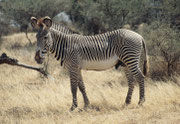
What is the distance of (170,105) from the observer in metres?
6.31

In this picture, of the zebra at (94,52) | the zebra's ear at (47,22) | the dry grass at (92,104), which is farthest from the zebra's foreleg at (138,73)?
the zebra's ear at (47,22)

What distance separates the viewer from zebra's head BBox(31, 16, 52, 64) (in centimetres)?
632

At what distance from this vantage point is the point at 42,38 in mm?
6402

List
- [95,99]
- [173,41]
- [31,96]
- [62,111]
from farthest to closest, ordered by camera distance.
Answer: [173,41]
[31,96]
[95,99]
[62,111]

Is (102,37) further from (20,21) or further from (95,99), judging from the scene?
(20,21)

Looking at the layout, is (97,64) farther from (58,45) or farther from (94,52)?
(58,45)

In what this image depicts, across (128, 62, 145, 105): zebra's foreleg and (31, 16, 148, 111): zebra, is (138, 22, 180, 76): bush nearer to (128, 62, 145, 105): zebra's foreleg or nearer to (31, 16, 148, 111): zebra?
(31, 16, 148, 111): zebra

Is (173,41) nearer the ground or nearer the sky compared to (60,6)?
nearer the ground

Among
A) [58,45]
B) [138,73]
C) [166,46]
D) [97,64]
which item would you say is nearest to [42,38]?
[58,45]

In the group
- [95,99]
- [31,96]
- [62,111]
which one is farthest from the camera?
[31,96]

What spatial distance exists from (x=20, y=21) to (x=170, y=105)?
22.6 metres

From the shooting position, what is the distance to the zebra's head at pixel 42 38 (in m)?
6.32

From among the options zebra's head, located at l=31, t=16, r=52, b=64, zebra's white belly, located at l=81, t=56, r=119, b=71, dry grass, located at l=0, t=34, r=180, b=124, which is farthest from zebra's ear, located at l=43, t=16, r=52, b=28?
dry grass, located at l=0, t=34, r=180, b=124

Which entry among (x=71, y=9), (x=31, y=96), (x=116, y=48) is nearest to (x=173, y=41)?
(x=116, y=48)
